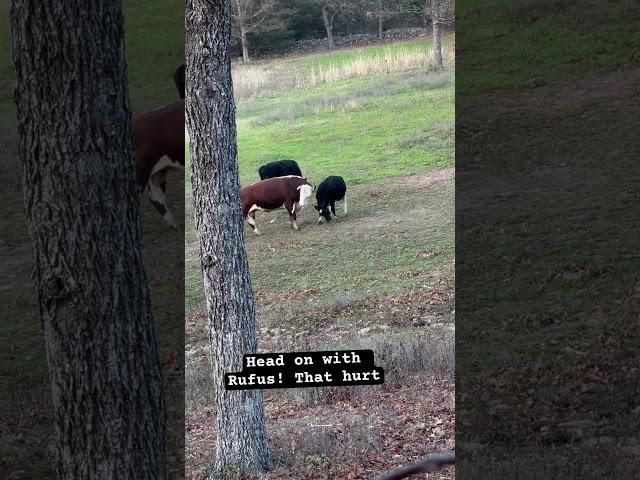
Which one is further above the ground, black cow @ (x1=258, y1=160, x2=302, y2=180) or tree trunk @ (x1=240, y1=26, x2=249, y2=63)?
tree trunk @ (x1=240, y1=26, x2=249, y2=63)

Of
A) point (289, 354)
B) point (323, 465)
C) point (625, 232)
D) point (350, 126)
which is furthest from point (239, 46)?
point (625, 232)

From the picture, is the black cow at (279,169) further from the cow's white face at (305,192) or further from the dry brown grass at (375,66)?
the dry brown grass at (375,66)

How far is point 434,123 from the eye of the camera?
6352mm

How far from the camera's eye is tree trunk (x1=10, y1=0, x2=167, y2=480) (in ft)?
12.3

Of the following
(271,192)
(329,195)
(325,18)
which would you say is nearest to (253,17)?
(325,18)

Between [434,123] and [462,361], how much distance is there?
2.77m

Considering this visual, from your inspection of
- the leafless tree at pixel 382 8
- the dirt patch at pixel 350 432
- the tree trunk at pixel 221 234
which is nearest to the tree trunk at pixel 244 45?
the tree trunk at pixel 221 234

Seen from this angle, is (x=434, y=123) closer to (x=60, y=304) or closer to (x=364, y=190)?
(x=364, y=190)

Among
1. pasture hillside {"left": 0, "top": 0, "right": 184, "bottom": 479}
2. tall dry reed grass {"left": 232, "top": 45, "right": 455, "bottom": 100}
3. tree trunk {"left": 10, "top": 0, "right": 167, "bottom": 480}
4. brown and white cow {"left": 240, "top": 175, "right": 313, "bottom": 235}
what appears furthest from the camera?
pasture hillside {"left": 0, "top": 0, "right": 184, "bottom": 479}

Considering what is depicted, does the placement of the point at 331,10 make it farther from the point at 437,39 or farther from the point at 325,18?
the point at 437,39

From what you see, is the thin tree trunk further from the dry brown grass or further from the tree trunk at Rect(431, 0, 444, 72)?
the tree trunk at Rect(431, 0, 444, 72)

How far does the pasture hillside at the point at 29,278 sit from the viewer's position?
6562 millimetres

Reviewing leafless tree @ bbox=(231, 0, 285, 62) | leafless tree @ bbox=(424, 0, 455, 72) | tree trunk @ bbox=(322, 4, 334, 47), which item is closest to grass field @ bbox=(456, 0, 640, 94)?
leafless tree @ bbox=(424, 0, 455, 72)

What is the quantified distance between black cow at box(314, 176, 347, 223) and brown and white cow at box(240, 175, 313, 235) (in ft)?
0.24
